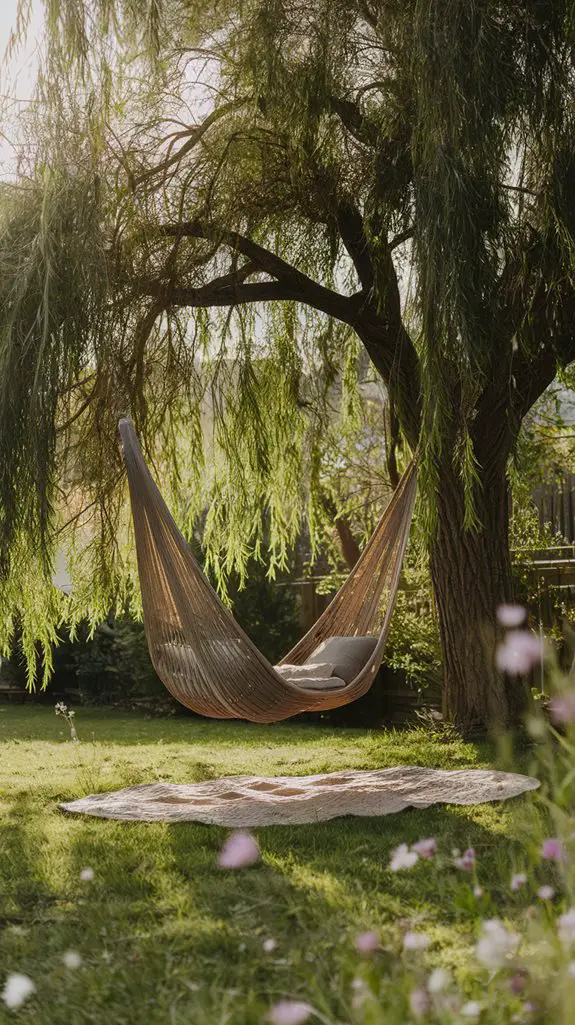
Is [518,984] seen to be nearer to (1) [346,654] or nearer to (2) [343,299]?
(1) [346,654]

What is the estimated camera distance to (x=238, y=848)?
95.4 inches

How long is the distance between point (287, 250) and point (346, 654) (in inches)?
64.8

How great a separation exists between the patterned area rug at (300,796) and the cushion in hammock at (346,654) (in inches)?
15.5

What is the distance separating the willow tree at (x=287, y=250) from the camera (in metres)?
2.94

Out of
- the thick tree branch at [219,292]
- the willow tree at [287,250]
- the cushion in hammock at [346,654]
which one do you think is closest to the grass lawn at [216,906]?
the cushion in hammock at [346,654]

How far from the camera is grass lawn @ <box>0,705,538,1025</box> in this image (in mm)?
1553

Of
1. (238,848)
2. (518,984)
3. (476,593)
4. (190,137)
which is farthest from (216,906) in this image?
(190,137)

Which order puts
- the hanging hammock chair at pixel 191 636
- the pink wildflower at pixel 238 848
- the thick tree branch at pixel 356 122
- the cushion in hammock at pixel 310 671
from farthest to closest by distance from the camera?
the cushion in hammock at pixel 310 671
the thick tree branch at pixel 356 122
the hanging hammock chair at pixel 191 636
the pink wildflower at pixel 238 848

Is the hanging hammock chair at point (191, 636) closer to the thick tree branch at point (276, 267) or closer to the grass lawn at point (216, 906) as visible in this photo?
the grass lawn at point (216, 906)

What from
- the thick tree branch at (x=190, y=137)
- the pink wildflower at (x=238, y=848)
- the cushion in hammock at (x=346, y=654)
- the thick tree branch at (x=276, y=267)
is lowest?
the pink wildflower at (x=238, y=848)

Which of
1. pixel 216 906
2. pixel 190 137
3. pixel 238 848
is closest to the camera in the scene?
pixel 216 906

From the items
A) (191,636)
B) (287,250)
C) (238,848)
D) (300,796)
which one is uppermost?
(287,250)

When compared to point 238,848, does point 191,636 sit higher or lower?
higher

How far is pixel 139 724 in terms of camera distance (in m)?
7.07
